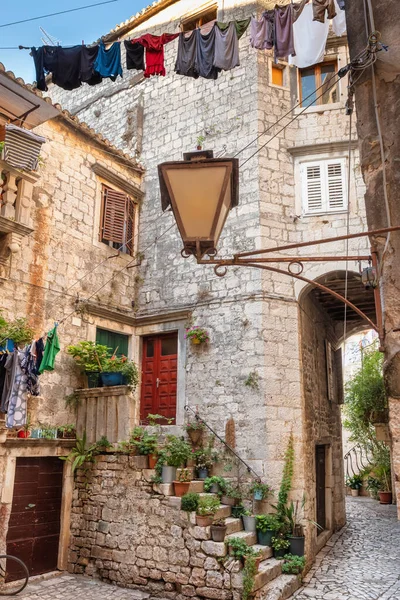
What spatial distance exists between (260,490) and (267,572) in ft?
5.15

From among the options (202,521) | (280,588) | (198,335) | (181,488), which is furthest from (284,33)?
(280,588)

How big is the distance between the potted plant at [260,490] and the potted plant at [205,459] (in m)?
0.91

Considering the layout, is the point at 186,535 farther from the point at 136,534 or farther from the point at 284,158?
the point at 284,158

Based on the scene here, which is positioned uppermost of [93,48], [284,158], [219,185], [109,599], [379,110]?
[93,48]

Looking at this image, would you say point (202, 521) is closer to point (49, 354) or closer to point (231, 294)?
point (49, 354)

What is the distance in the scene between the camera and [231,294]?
1006 centimetres

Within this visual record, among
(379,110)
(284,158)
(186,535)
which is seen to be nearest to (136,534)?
(186,535)

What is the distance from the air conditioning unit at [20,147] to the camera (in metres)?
8.60

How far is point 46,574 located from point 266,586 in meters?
3.66

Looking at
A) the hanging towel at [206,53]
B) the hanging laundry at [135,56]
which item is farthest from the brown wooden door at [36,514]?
the hanging towel at [206,53]

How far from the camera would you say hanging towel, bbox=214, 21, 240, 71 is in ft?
29.8

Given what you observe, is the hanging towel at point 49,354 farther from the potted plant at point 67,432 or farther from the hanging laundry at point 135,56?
the hanging laundry at point 135,56

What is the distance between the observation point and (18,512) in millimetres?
8039

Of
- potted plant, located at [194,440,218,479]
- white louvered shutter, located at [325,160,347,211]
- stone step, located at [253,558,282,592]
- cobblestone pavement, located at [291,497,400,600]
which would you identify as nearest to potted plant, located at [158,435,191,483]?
potted plant, located at [194,440,218,479]
